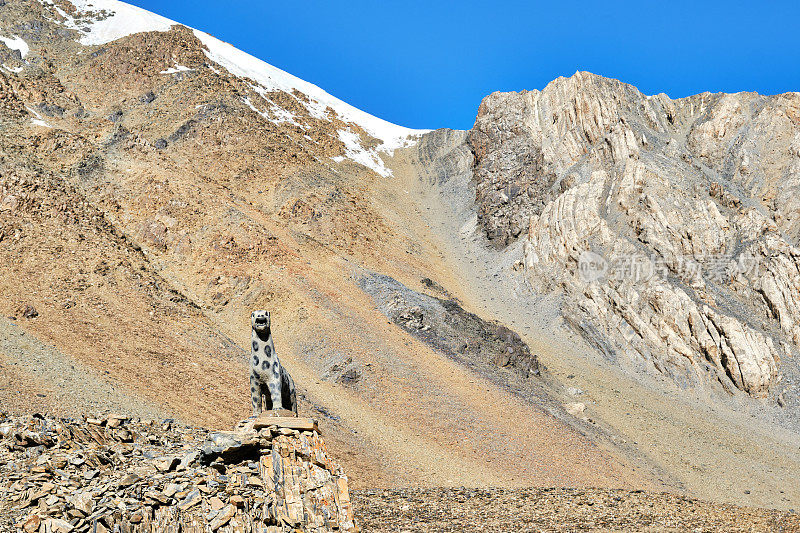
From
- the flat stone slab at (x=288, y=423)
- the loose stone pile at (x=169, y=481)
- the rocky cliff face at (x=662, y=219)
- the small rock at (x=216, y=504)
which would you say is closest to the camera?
the loose stone pile at (x=169, y=481)

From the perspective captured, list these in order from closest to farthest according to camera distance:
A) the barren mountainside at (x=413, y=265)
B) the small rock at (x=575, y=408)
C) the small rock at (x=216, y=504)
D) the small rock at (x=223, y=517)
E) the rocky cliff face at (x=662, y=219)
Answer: the small rock at (x=223, y=517) → the small rock at (x=216, y=504) → the barren mountainside at (x=413, y=265) → the small rock at (x=575, y=408) → the rocky cliff face at (x=662, y=219)

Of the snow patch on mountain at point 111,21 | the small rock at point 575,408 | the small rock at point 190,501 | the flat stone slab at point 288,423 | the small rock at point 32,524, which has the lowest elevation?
the small rock at point 32,524

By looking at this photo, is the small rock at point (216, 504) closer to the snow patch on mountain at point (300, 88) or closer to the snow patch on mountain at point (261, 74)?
the snow patch on mountain at point (261, 74)

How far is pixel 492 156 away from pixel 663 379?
3776 cm

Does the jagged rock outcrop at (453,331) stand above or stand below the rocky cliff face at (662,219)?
below

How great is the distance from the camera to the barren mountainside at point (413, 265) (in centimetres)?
2908

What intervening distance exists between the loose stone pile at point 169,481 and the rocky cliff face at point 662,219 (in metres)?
39.5

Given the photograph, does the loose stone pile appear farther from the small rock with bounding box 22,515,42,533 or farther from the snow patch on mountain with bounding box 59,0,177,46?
the snow patch on mountain with bounding box 59,0,177,46

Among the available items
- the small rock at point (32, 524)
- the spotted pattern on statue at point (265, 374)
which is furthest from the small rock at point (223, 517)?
the spotted pattern on statue at point (265, 374)

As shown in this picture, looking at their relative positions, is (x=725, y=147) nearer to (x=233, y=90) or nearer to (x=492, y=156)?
(x=492, y=156)

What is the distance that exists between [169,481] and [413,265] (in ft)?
146

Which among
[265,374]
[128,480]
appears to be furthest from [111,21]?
[128,480]

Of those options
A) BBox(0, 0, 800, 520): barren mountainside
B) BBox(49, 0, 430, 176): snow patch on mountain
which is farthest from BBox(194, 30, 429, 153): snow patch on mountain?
BBox(0, 0, 800, 520): barren mountainside

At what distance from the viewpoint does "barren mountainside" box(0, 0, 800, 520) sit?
95.4 ft
